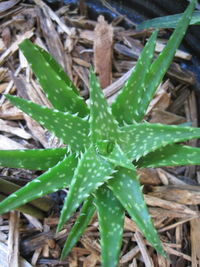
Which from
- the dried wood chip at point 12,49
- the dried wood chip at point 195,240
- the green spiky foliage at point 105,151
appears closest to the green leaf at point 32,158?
the green spiky foliage at point 105,151

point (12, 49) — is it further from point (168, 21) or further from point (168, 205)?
point (168, 205)

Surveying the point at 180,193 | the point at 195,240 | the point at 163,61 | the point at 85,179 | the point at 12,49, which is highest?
the point at 12,49

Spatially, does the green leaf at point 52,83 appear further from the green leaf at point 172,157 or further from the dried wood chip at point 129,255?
the dried wood chip at point 129,255

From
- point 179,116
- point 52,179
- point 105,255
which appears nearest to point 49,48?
point 179,116

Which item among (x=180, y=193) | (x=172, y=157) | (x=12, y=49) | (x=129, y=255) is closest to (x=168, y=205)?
(x=180, y=193)

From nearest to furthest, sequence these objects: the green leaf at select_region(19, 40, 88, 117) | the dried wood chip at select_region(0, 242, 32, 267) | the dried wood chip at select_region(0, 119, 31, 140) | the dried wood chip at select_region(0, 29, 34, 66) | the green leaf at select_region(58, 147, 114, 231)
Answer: the green leaf at select_region(58, 147, 114, 231) → the green leaf at select_region(19, 40, 88, 117) → the dried wood chip at select_region(0, 242, 32, 267) → the dried wood chip at select_region(0, 119, 31, 140) → the dried wood chip at select_region(0, 29, 34, 66)

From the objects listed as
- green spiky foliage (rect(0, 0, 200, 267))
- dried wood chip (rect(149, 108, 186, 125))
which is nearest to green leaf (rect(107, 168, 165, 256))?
green spiky foliage (rect(0, 0, 200, 267))

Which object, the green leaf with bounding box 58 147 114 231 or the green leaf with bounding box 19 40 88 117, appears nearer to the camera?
the green leaf with bounding box 58 147 114 231

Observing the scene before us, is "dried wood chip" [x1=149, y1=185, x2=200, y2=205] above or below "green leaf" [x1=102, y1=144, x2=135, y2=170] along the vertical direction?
below

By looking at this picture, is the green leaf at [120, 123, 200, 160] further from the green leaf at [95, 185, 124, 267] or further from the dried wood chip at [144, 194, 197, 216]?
the dried wood chip at [144, 194, 197, 216]
